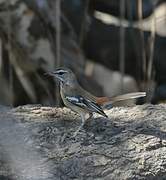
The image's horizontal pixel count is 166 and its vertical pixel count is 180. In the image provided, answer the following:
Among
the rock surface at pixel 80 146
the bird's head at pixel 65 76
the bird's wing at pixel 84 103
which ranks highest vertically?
the bird's head at pixel 65 76

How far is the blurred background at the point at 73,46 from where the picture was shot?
26.8 ft

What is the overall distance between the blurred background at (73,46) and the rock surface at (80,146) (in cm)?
197

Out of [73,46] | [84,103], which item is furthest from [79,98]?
[73,46]

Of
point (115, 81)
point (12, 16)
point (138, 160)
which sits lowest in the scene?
point (115, 81)

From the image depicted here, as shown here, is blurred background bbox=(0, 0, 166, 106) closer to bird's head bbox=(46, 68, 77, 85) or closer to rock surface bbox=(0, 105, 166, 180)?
bird's head bbox=(46, 68, 77, 85)

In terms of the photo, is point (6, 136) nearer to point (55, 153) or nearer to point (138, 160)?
point (55, 153)

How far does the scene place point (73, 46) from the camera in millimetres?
8547

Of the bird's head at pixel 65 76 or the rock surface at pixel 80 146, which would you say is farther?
the bird's head at pixel 65 76

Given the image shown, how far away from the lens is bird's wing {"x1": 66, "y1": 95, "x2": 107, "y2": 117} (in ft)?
18.4

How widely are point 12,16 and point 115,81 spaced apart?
11.5 feet

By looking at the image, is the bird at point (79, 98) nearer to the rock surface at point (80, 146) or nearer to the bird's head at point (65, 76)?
the bird's head at point (65, 76)

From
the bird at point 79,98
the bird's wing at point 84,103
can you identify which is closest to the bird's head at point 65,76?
the bird at point 79,98

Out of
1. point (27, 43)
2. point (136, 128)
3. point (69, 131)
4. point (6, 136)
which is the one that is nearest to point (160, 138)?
point (136, 128)

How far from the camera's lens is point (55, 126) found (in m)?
5.71
